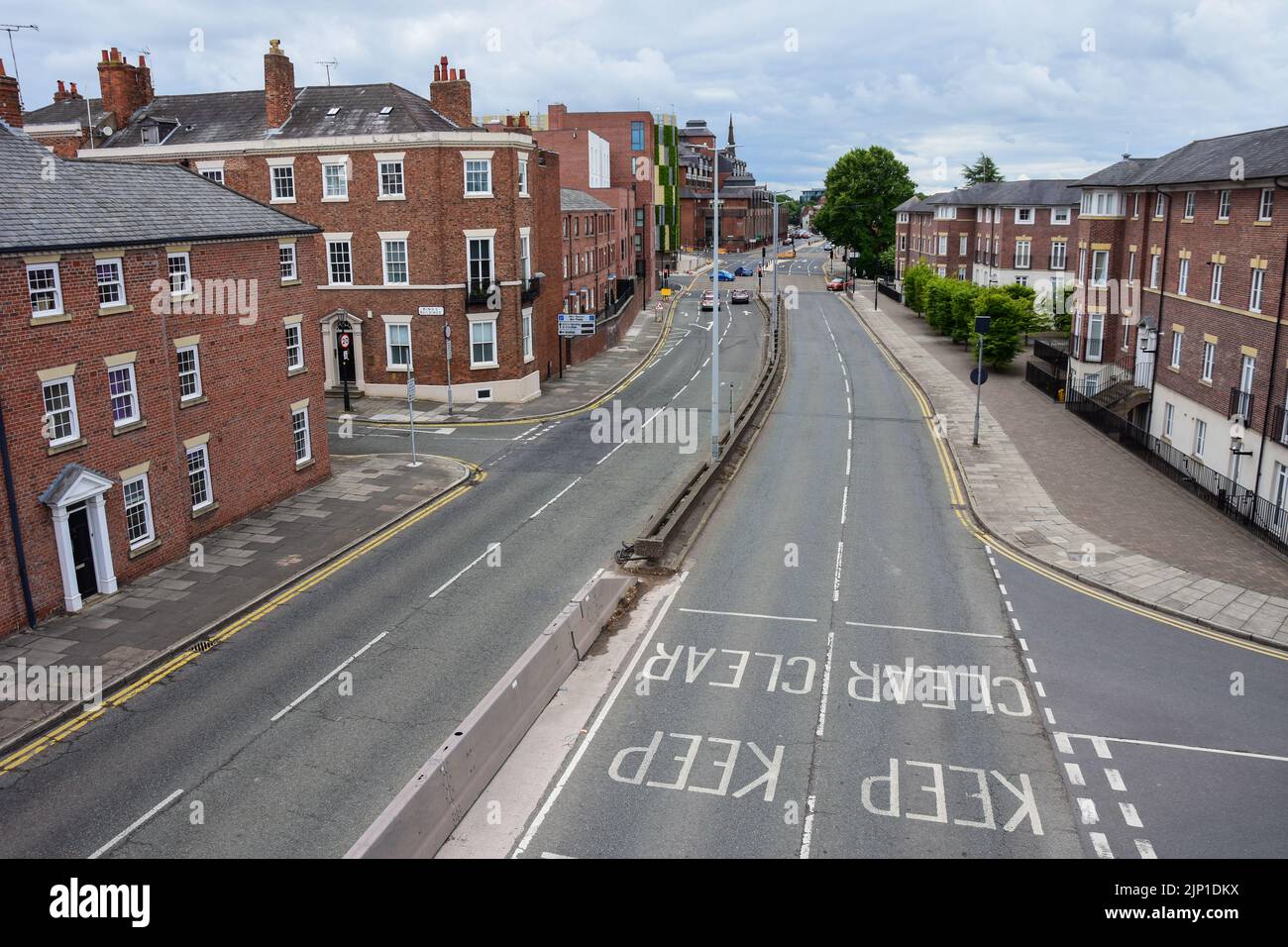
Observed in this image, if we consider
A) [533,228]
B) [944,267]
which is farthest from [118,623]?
[944,267]

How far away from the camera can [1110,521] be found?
29062 millimetres

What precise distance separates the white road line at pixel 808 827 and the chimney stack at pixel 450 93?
39.1 metres

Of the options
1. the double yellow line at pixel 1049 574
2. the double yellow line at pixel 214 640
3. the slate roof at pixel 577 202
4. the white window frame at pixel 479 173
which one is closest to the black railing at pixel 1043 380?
the double yellow line at pixel 1049 574

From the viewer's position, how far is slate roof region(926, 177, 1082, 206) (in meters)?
76.4

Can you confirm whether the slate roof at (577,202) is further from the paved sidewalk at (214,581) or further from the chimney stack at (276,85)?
the paved sidewalk at (214,581)

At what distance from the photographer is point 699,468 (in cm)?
3222

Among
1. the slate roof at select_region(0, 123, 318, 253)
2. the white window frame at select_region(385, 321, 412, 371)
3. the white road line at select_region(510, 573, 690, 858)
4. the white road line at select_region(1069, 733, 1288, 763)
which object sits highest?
the slate roof at select_region(0, 123, 318, 253)

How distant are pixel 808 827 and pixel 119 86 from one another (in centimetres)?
4935

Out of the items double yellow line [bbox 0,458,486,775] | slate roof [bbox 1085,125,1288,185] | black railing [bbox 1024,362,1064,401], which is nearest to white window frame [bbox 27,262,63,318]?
double yellow line [bbox 0,458,486,775]

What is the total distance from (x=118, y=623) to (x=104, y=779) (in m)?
6.79

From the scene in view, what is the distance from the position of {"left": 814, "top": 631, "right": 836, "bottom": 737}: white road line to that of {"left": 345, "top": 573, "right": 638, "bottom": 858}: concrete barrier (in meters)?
4.71

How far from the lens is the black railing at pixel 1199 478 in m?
27.8

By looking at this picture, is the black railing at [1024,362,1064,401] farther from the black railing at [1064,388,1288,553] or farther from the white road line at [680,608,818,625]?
the white road line at [680,608,818,625]

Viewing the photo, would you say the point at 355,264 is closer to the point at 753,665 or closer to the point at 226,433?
the point at 226,433
